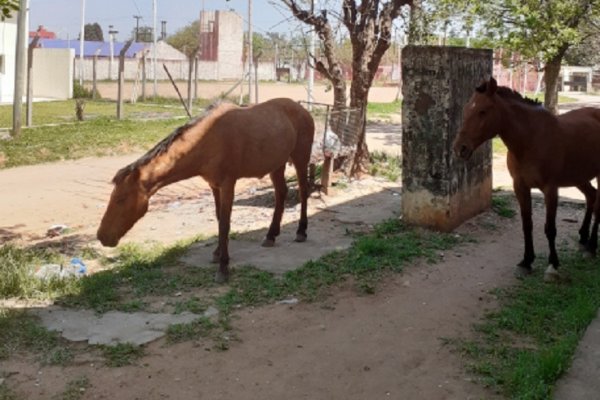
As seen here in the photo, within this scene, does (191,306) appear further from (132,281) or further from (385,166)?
(385,166)

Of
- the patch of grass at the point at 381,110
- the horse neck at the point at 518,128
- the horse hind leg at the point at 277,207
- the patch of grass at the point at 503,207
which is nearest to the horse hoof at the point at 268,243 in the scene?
the horse hind leg at the point at 277,207

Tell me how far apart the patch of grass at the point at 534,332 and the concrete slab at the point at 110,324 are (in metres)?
2.16

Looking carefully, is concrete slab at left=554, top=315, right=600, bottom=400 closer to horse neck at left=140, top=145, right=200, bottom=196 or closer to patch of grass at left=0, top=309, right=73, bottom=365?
patch of grass at left=0, top=309, right=73, bottom=365

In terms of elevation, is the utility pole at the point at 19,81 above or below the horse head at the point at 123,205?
above

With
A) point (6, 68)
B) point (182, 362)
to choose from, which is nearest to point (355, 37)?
point (182, 362)

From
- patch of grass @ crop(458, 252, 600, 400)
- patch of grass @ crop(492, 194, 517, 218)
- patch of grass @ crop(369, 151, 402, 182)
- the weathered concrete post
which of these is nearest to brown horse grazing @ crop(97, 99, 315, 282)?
the weathered concrete post

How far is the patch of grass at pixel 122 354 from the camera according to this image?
4828mm

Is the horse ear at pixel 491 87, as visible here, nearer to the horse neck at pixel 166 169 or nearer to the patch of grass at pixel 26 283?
the horse neck at pixel 166 169

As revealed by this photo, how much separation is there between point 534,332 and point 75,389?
3.26 metres

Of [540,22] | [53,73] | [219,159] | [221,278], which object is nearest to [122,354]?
[221,278]

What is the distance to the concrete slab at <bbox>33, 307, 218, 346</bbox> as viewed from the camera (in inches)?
207

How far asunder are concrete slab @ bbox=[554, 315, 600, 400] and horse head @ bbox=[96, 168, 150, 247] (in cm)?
372

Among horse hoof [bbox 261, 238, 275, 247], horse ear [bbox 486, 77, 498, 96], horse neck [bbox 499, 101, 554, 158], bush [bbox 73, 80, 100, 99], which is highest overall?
bush [bbox 73, 80, 100, 99]

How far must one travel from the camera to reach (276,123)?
768 cm
